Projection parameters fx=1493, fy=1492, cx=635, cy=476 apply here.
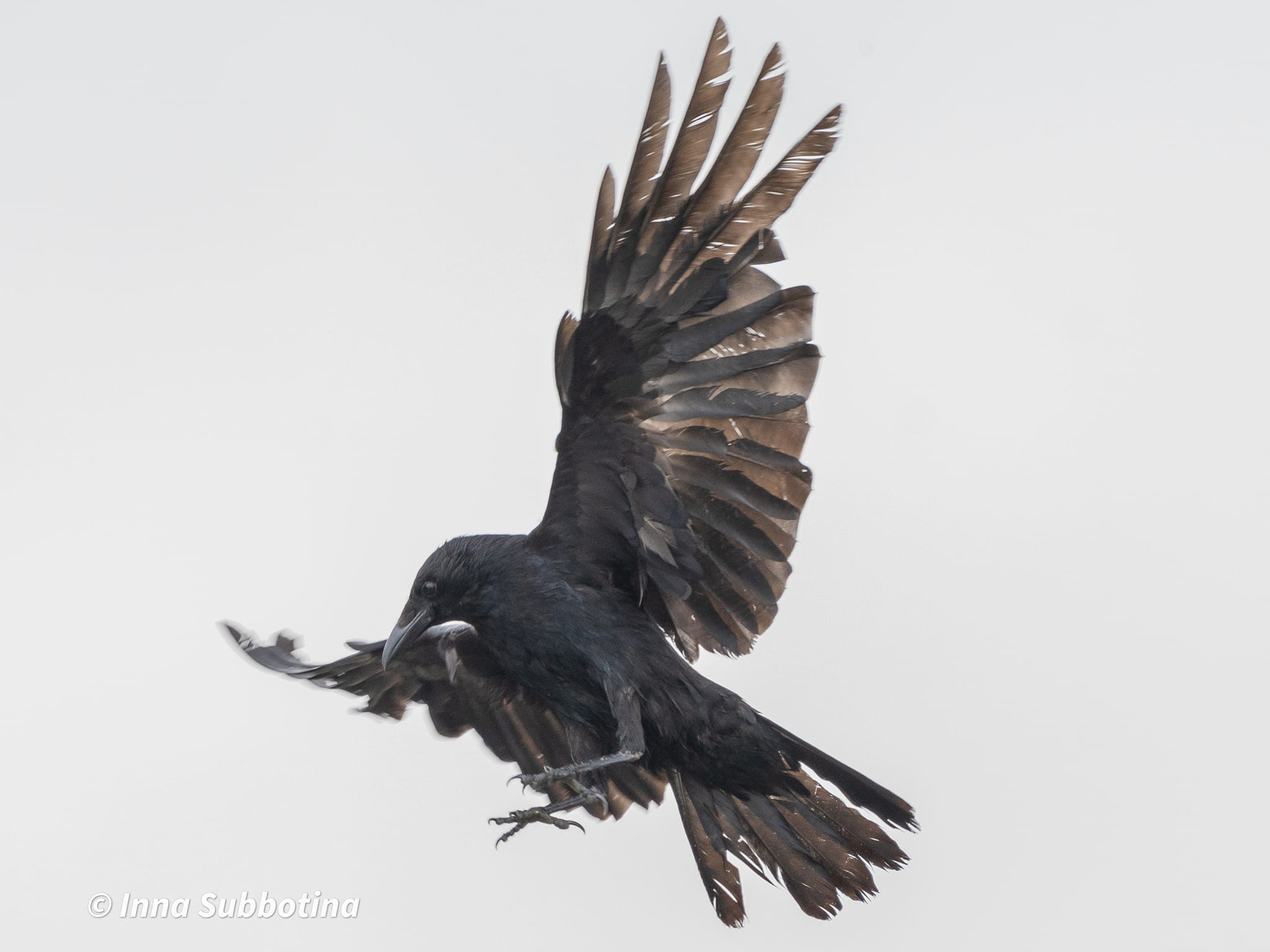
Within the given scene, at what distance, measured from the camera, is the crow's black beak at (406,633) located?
623 cm

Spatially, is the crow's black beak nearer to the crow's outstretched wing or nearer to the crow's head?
the crow's head

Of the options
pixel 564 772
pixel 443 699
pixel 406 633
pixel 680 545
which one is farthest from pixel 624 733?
pixel 443 699

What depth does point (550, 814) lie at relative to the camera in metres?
5.39

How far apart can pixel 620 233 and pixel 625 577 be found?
146 cm

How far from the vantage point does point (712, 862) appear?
6617 millimetres

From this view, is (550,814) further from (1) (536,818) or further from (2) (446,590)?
(2) (446,590)

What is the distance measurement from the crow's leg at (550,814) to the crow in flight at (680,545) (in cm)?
1

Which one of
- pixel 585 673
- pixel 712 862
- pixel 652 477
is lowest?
pixel 712 862

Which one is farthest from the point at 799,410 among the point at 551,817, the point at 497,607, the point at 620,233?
the point at 551,817

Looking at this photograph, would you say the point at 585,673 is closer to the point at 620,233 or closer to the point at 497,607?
the point at 497,607

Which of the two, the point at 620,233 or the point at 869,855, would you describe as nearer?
the point at 620,233

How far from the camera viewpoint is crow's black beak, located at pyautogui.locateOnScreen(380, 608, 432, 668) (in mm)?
6234

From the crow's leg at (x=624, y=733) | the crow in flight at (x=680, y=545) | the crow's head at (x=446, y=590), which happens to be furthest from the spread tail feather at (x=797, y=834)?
the crow's head at (x=446, y=590)

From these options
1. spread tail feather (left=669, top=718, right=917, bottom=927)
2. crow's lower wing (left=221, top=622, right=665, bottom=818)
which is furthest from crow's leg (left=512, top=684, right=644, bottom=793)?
crow's lower wing (left=221, top=622, right=665, bottom=818)
